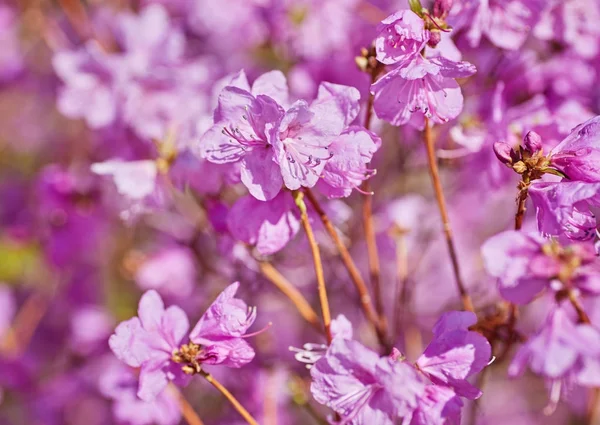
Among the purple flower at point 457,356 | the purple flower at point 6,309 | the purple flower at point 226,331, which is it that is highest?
the purple flower at point 226,331

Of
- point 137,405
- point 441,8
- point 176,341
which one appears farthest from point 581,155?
point 137,405

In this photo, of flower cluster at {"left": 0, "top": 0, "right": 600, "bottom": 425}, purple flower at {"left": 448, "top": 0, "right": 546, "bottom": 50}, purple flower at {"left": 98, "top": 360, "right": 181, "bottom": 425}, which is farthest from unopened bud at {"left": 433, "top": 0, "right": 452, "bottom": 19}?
purple flower at {"left": 98, "top": 360, "right": 181, "bottom": 425}

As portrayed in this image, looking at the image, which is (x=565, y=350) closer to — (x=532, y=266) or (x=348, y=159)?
(x=532, y=266)

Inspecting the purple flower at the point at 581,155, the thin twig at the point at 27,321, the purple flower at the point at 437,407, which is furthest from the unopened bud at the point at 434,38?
the thin twig at the point at 27,321

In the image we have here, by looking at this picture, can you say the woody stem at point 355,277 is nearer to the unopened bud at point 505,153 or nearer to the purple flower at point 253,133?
the purple flower at point 253,133

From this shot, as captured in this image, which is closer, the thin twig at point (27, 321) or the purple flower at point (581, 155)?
the purple flower at point (581, 155)

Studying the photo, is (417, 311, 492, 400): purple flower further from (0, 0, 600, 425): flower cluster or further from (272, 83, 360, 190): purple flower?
(272, 83, 360, 190): purple flower
